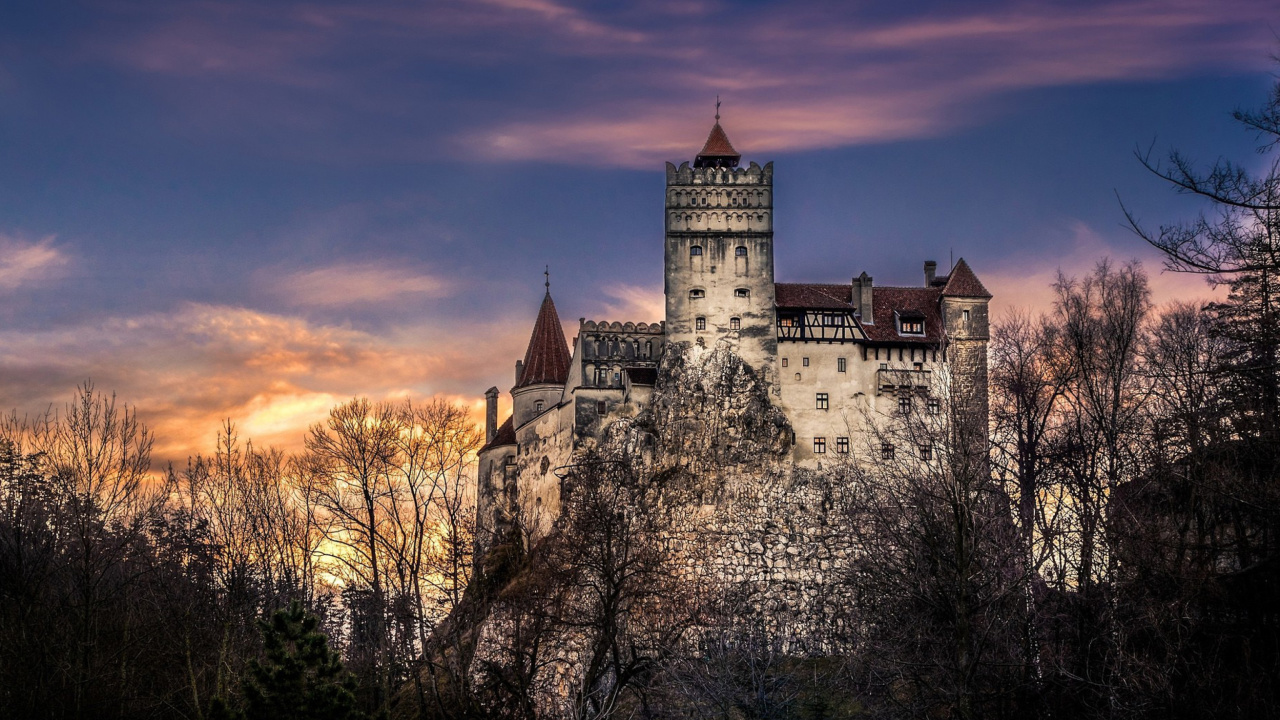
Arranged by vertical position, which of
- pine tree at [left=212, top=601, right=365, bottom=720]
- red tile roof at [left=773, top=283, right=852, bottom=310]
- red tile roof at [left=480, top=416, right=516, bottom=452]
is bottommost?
pine tree at [left=212, top=601, right=365, bottom=720]

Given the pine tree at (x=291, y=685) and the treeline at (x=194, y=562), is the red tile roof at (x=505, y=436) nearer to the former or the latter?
the treeline at (x=194, y=562)

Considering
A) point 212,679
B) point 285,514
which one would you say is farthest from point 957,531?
point 285,514

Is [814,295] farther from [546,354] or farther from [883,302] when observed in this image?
[546,354]

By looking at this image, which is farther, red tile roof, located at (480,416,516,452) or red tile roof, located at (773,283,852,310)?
red tile roof, located at (480,416,516,452)

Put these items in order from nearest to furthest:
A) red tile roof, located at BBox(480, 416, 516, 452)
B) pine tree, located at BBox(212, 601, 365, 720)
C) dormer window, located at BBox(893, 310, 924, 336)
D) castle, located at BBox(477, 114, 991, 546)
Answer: pine tree, located at BBox(212, 601, 365, 720), castle, located at BBox(477, 114, 991, 546), dormer window, located at BBox(893, 310, 924, 336), red tile roof, located at BBox(480, 416, 516, 452)

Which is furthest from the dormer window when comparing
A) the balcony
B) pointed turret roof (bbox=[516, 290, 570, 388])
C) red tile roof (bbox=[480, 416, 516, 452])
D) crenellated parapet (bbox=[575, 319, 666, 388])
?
red tile roof (bbox=[480, 416, 516, 452])

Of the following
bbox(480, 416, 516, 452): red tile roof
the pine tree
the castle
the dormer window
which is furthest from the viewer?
bbox(480, 416, 516, 452): red tile roof

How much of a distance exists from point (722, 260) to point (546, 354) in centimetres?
1302

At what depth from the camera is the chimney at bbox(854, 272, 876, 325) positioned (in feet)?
208

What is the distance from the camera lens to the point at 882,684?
27.5 m

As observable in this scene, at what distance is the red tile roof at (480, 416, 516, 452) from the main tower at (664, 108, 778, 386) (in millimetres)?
12118

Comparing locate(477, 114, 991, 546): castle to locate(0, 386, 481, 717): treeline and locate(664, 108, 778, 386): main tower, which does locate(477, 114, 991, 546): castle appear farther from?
locate(0, 386, 481, 717): treeline

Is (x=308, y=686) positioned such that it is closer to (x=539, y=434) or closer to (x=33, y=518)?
(x=33, y=518)

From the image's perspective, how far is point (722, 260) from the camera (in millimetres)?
63094
